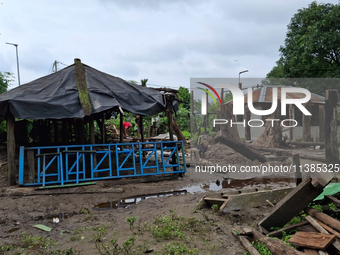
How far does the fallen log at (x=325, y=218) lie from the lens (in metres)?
3.82

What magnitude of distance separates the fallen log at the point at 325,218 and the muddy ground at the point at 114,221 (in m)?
0.99

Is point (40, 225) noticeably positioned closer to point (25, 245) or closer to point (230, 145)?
point (25, 245)

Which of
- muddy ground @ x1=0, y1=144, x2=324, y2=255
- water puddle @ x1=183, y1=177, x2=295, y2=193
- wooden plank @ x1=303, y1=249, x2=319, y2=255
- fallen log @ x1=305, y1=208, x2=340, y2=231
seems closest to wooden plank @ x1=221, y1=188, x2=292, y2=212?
muddy ground @ x1=0, y1=144, x2=324, y2=255

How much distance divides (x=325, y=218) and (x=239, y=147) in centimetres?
923

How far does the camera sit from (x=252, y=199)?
5648 millimetres

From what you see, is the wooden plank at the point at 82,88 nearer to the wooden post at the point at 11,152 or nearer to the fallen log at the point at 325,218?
the wooden post at the point at 11,152

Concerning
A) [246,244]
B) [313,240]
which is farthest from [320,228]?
[246,244]

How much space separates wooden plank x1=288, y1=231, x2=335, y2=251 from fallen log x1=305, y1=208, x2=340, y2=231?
43cm

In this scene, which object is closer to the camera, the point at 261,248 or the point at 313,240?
the point at 313,240

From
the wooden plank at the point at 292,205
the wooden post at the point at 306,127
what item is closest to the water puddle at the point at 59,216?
the wooden plank at the point at 292,205

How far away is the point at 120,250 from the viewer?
387 cm

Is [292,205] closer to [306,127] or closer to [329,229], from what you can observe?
[329,229]

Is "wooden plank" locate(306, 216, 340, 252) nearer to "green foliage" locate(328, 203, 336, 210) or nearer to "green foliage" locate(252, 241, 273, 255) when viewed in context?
"green foliage" locate(252, 241, 273, 255)

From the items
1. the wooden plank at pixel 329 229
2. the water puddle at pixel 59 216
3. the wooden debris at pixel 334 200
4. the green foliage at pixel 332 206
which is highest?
the wooden debris at pixel 334 200
